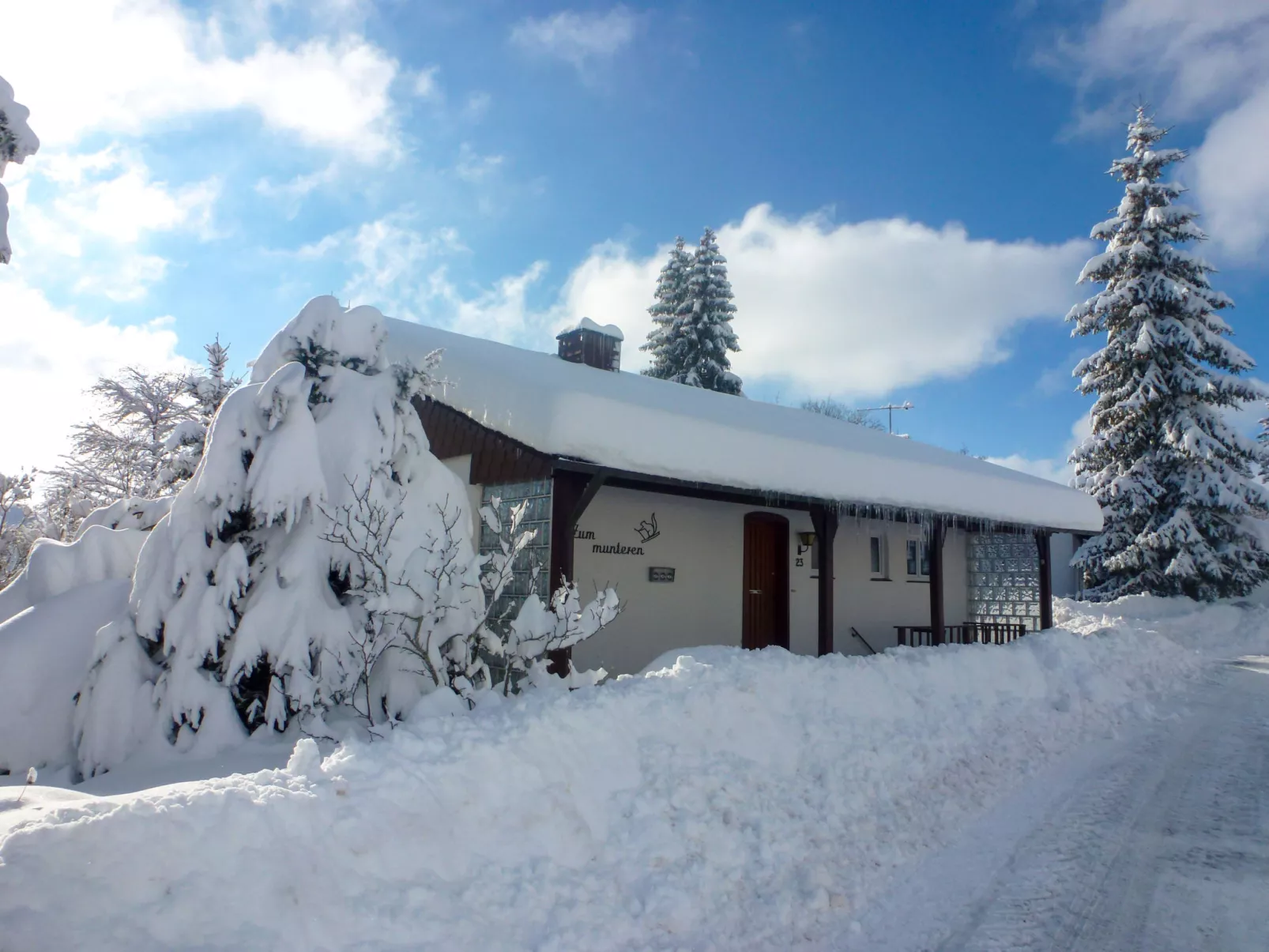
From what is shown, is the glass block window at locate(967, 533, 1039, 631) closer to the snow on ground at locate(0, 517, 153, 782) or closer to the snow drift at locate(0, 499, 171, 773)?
the snow drift at locate(0, 499, 171, 773)

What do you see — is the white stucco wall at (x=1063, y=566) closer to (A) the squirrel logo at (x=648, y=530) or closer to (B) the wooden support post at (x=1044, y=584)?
(B) the wooden support post at (x=1044, y=584)

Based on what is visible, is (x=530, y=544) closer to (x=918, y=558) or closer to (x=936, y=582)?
(x=936, y=582)

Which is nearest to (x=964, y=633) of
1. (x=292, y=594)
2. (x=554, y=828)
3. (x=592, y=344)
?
(x=592, y=344)

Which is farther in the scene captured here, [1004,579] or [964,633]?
[1004,579]

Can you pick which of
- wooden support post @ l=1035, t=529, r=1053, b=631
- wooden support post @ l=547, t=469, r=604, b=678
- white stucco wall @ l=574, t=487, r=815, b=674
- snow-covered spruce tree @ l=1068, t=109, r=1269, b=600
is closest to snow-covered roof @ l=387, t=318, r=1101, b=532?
wooden support post @ l=547, t=469, r=604, b=678

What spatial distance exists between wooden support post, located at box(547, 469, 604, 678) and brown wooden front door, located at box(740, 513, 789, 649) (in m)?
4.68

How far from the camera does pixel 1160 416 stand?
20734 mm

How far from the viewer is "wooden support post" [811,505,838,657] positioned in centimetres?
1049

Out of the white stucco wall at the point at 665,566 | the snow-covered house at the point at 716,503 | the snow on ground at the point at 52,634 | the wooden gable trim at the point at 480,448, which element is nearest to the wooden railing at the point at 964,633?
the snow-covered house at the point at 716,503

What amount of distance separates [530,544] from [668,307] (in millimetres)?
24178

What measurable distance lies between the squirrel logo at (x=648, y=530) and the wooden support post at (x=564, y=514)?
2.70 metres

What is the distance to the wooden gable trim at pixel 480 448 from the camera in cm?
844

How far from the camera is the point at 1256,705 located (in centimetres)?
1070

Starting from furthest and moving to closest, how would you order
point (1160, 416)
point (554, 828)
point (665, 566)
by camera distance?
point (1160, 416) < point (665, 566) < point (554, 828)
